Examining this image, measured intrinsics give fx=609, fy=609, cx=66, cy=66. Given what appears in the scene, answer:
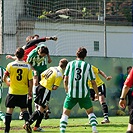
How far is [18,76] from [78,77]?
1349 mm

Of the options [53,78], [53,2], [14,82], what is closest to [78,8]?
[53,2]

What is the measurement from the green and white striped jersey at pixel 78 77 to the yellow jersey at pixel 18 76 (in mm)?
937

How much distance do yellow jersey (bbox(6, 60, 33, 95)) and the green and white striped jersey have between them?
937 millimetres

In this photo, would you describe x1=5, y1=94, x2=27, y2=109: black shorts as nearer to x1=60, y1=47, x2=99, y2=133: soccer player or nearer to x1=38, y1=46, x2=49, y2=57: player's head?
x1=60, y1=47, x2=99, y2=133: soccer player

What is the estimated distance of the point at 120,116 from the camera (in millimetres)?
20797

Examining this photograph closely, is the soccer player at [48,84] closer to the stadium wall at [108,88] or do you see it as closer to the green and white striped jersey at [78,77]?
the green and white striped jersey at [78,77]

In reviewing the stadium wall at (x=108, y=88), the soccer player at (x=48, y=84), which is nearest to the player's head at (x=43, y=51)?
the soccer player at (x=48, y=84)

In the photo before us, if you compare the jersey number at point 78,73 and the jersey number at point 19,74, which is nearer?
the jersey number at point 78,73

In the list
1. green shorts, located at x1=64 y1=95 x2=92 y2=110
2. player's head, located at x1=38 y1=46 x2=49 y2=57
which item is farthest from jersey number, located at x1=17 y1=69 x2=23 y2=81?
player's head, located at x1=38 y1=46 x2=49 y2=57

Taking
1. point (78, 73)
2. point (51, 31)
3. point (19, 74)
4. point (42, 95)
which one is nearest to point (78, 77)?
point (78, 73)

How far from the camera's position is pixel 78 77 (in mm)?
12953

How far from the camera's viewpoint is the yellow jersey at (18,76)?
13234mm

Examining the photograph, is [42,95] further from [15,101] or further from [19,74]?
[19,74]

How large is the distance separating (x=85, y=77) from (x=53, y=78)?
2.07m
